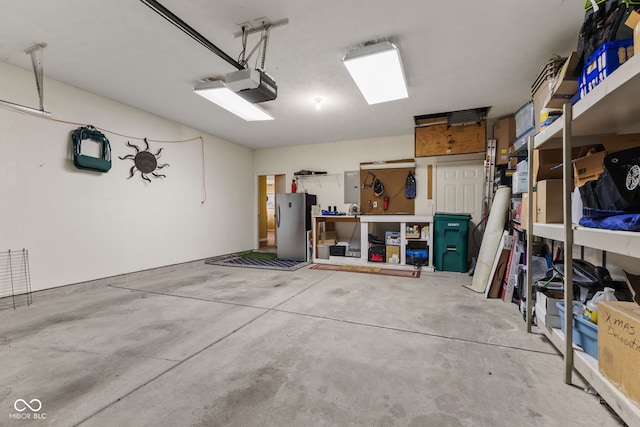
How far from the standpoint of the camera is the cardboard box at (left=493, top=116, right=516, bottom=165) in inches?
172

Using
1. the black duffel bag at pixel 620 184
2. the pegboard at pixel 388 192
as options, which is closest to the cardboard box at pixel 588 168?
the black duffel bag at pixel 620 184

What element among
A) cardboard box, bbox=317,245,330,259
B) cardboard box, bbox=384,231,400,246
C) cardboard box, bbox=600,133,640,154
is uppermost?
cardboard box, bbox=600,133,640,154

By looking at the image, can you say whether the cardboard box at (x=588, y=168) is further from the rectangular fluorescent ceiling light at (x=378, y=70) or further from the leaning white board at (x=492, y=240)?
the leaning white board at (x=492, y=240)

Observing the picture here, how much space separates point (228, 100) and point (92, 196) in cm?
242

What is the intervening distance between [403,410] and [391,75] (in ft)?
10.2

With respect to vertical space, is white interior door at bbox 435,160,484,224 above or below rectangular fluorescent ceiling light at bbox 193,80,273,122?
below

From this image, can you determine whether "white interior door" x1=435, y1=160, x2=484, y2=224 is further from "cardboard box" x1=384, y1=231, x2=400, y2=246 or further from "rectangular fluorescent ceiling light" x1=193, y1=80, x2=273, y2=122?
"rectangular fluorescent ceiling light" x1=193, y1=80, x2=273, y2=122

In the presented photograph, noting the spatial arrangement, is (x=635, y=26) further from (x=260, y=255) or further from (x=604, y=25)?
(x=260, y=255)

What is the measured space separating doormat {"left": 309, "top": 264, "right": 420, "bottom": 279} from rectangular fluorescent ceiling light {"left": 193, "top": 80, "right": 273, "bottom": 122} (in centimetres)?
303

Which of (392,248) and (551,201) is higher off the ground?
(551,201)

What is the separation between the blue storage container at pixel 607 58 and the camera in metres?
1.32

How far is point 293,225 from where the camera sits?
6.11 m

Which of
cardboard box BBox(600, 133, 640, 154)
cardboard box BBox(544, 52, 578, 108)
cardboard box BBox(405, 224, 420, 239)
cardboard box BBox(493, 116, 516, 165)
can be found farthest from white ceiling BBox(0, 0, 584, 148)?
cardboard box BBox(405, 224, 420, 239)

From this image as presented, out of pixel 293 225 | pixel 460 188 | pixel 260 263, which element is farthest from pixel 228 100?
pixel 460 188
